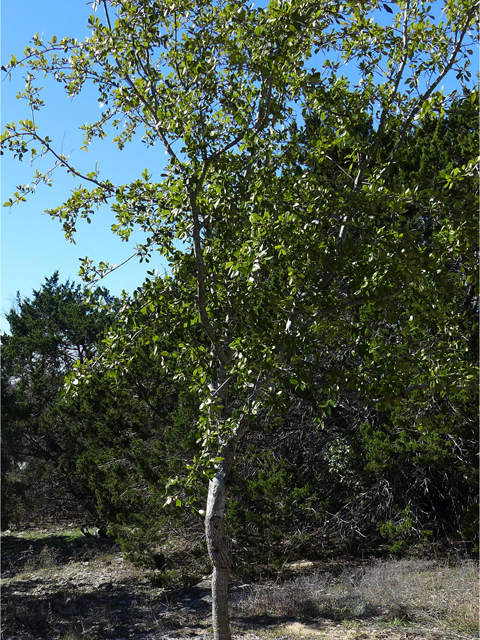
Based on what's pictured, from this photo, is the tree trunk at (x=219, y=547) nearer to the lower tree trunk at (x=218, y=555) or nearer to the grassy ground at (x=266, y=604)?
the lower tree trunk at (x=218, y=555)

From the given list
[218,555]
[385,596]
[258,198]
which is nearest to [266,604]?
[385,596]

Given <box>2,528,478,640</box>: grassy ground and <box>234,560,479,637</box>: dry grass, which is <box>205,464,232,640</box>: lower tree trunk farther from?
<box>234,560,479,637</box>: dry grass

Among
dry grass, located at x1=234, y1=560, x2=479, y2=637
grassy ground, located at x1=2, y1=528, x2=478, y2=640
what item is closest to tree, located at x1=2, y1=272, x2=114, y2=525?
grassy ground, located at x1=2, y1=528, x2=478, y2=640

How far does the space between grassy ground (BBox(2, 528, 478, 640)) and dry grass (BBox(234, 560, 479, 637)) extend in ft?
0.03

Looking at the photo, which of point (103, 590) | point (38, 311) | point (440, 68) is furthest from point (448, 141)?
point (38, 311)

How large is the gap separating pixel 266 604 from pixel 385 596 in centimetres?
139

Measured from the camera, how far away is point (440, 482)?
7.71 meters

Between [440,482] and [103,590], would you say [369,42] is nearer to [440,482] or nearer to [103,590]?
[440,482]

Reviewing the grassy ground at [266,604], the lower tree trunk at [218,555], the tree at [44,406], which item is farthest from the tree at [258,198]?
the tree at [44,406]

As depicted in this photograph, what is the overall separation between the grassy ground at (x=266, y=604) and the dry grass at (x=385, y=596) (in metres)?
0.01

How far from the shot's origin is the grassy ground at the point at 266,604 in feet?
16.6

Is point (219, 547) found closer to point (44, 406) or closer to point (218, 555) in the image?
point (218, 555)

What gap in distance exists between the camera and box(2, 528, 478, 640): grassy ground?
5055 mm

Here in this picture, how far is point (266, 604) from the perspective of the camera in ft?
20.4
